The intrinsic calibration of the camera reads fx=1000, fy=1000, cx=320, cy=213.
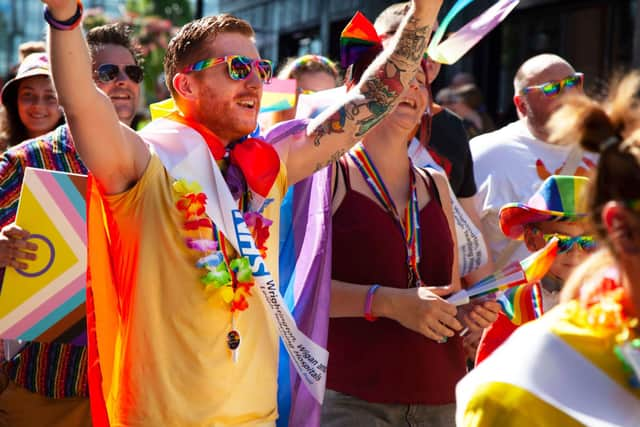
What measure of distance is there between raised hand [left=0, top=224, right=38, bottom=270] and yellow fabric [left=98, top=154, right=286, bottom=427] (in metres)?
0.75

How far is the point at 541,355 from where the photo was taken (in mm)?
1907

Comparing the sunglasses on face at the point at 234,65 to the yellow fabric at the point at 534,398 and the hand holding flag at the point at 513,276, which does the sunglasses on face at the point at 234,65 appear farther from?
the yellow fabric at the point at 534,398

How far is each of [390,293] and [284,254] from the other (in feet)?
1.43

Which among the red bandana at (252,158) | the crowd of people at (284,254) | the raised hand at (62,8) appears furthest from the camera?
the red bandana at (252,158)

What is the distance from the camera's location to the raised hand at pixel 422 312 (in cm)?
328

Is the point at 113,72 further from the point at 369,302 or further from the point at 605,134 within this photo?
the point at 605,134

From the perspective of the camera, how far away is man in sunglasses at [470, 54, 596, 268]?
510 centimetres

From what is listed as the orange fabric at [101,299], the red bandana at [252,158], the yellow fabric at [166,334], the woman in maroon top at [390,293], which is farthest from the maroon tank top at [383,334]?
the orange fabric at [101,299]

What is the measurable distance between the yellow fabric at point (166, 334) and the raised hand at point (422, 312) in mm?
621

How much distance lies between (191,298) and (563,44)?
31.8 feet

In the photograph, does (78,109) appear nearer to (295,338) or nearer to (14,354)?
(295,338)

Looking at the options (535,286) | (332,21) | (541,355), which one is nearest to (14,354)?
(535,286)

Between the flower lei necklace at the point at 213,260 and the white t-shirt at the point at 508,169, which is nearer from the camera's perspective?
the flower lei necklace at the point at 213,260

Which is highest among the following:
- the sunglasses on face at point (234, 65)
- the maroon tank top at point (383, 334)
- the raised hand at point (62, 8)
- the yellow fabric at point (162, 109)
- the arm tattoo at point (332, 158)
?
the raised hand at point (62, 8)
